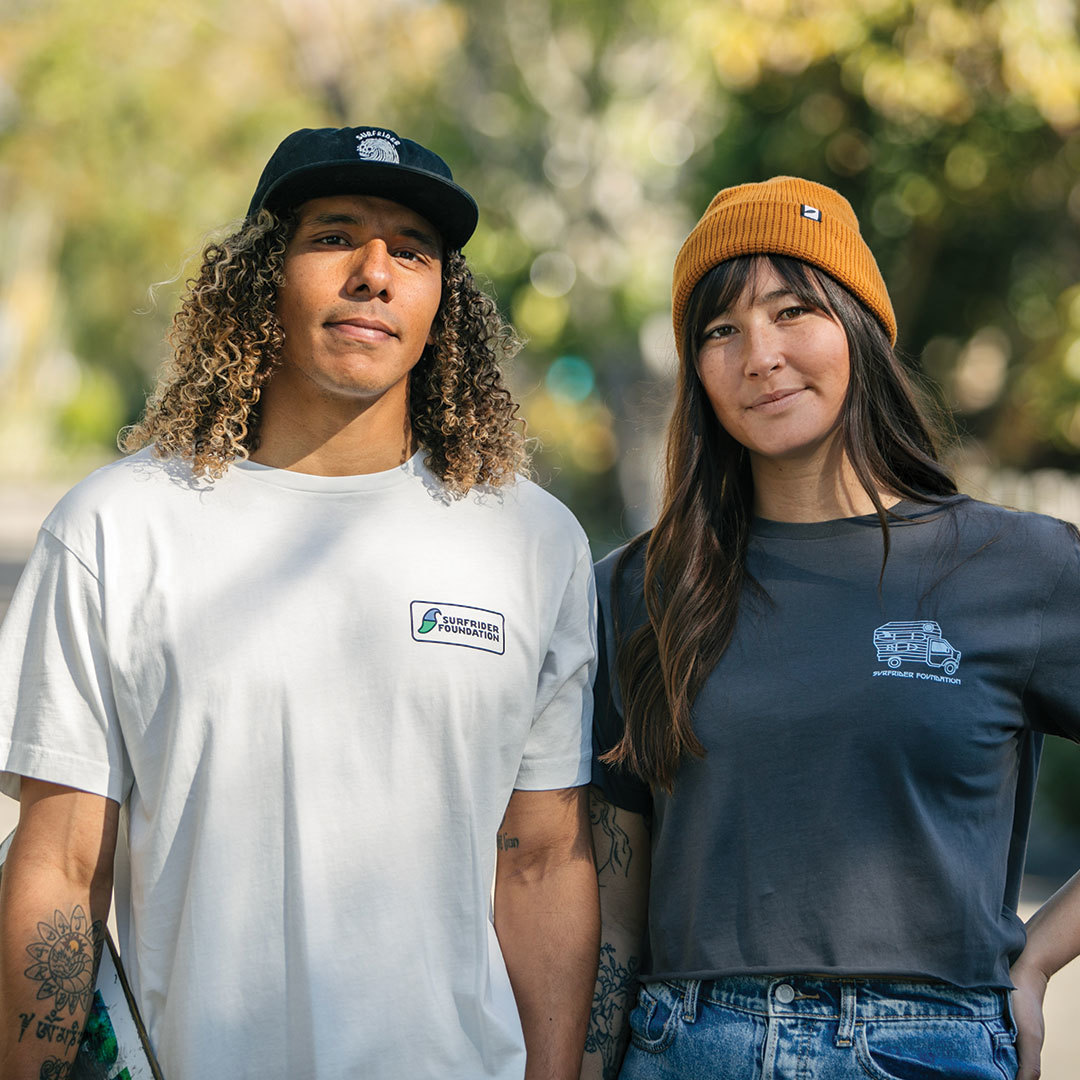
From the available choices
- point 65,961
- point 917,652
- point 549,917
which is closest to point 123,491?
point 65,961

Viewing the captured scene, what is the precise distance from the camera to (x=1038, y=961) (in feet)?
8.98

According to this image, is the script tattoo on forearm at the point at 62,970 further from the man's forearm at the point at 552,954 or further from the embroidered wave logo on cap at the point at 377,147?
the embroidered wave logo on cap at the point at 377,147

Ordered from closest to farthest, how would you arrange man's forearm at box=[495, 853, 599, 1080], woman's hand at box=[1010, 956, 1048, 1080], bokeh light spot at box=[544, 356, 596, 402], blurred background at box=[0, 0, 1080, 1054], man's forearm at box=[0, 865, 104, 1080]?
1. man's forearm at box=[0, 865, 104, 1080]
2. woman's hand at box=[1010, 956, 1048, 1080]
3. man's forearm at box=[495, 853, 599, 1080]
4. blurred background at box=[0, 0, 1080, 1054]
5. bokeh light spot at box=[544, 356, 596, 402]

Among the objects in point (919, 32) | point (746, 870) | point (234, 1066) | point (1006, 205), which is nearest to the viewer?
point (234, 1066)

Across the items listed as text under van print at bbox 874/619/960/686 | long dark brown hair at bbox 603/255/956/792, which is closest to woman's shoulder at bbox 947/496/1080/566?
long dark brown hair at bbox 603/255/956/792

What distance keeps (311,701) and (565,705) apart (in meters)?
0.61

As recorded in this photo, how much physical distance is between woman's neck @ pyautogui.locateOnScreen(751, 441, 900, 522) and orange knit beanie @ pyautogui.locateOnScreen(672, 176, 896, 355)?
0.38 m

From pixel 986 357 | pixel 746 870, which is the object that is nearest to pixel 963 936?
pixel 746 870

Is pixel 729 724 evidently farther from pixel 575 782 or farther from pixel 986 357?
pixel 986 357

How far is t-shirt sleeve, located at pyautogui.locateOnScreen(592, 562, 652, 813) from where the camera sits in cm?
299

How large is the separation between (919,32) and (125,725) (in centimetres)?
748

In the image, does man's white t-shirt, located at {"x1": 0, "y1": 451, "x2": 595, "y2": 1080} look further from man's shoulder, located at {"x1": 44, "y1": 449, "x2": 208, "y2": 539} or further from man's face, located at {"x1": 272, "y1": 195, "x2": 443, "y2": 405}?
man's face, located at {"x1": 272, "y1": 195, "x2": 443, "y2": 405}

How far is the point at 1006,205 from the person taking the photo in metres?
10.3

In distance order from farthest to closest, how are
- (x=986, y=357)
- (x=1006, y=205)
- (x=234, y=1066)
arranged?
(x=986, y=357) < (x=1006, y=205) < (x=234, y=1066)
